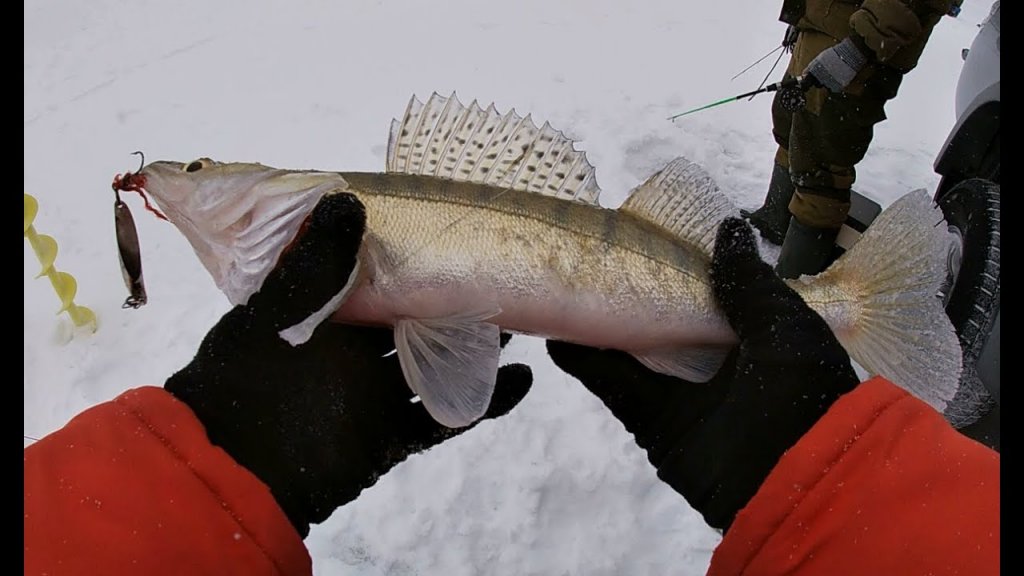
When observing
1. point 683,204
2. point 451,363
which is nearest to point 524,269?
point 451,363

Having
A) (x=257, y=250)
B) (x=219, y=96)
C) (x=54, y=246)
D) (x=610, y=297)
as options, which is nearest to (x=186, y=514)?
(x=257, y=250)

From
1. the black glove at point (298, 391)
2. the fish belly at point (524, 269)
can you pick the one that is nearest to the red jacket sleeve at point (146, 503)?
the black glove at point (298, 391)

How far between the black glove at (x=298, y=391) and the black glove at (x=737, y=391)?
2.23 feet

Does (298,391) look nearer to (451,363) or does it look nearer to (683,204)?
(451,363)

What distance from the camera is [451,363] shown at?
1.79 meters

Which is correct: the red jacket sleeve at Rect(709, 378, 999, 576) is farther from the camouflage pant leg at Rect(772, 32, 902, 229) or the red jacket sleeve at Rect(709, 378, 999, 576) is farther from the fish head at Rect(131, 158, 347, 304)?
the camouflage pant leg at Rect(772, 32, 902, 229)

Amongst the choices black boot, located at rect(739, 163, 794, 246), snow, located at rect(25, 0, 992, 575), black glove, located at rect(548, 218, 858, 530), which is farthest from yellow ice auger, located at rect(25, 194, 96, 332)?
black boot, located at rect(739, 163, 794, 246)

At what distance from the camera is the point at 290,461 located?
1668 millimetres

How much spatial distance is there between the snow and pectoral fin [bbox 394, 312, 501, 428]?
1.13 metres

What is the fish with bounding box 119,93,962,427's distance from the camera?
1790mm

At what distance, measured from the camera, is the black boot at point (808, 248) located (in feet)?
12.2

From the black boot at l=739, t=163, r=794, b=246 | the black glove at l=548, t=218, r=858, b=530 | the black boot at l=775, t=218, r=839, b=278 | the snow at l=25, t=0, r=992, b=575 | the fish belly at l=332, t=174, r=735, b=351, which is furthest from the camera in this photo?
the black boot at l=739, t=163, r=794, b=246

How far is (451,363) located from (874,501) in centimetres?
98

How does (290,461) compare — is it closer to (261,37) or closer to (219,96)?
(219,96)
